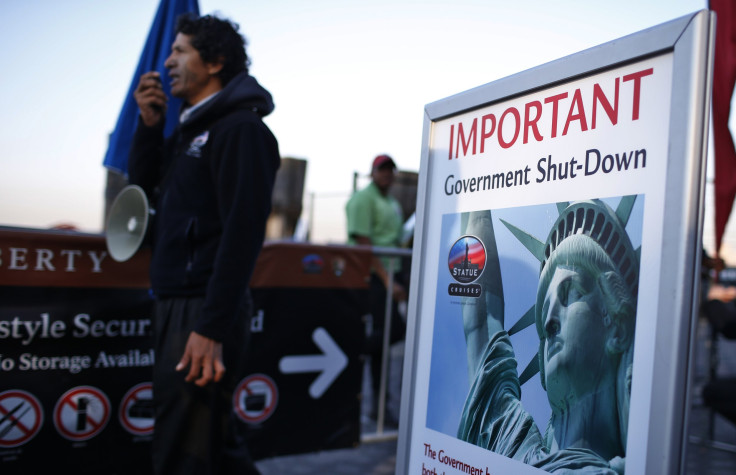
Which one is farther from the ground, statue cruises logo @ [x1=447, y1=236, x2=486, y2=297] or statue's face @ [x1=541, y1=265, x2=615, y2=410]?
statue cruises logo @ [x1=447, y1=236, x2=486, y2=297]

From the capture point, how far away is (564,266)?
1.53 m

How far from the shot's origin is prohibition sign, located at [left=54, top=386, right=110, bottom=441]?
132 inches

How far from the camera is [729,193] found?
391cm

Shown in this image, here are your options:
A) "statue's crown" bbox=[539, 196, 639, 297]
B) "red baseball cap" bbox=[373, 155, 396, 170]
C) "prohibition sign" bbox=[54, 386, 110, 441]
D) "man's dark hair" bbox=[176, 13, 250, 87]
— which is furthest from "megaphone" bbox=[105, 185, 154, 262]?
"red baseball cap" bbox=[373, 155, 396, 170]

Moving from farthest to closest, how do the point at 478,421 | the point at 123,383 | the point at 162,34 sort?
1. the point at 162,34
2. the point at 123,383
3. the point at 478,421

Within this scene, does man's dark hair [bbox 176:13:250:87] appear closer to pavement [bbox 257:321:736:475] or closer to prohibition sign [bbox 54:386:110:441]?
prohibition sign [bbox 54:386:110:441]

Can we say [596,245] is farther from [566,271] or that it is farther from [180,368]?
[180,368]

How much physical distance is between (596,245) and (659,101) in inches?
13.0

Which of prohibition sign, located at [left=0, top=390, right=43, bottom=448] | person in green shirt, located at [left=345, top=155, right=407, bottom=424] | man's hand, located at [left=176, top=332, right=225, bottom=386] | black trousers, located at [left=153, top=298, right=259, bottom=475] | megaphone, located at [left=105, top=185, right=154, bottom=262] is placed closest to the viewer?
man's hand, located at [left=176, top=332, right=225, bottom=386]

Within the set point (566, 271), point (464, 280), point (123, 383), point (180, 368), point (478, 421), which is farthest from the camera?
point (123, 383)

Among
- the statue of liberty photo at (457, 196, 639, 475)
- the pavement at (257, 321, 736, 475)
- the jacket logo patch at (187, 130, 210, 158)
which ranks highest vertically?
the jacket logo patch at (187, 130, 210, 158)

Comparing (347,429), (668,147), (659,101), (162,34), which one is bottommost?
(347,429)

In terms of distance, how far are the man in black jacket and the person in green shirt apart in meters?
2.36

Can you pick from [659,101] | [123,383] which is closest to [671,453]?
[659,101]
